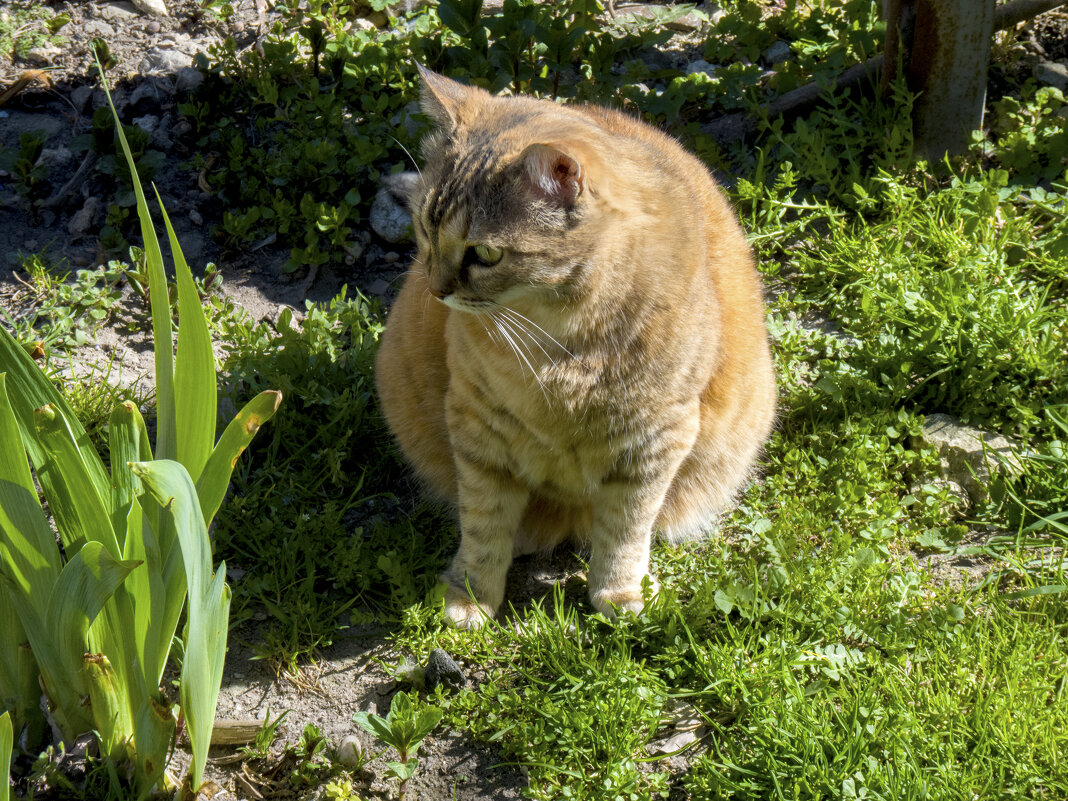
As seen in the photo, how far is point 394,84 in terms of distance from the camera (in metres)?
4.18

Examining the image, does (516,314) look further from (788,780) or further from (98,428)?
(98,428)

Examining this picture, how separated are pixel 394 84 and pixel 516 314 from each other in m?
2.33

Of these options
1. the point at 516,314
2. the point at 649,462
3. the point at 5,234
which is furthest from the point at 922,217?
the point at 5,234

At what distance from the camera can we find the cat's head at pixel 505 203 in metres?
2.08

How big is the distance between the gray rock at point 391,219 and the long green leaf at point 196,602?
2.07 meters

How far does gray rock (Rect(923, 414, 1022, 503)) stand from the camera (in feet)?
9.68

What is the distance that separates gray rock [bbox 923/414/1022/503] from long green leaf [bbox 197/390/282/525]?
2162 mm

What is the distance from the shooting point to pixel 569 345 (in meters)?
2.29

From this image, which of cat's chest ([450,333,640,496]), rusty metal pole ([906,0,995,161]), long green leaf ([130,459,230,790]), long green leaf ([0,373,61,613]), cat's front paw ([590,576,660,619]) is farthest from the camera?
rusty metal pole ([906,0,995,161])

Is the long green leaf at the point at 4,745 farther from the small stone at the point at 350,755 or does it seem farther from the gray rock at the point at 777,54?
the gray rock at the point at 777,54

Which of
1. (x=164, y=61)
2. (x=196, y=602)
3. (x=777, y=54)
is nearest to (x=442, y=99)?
(x=196, y=602)

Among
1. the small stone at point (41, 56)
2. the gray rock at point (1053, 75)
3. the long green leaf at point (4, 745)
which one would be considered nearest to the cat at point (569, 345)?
the long green leaf at point (4, 745)

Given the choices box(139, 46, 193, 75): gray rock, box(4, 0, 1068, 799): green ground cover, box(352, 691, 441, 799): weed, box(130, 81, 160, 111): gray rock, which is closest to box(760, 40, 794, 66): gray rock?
box(4, 0, 1068, 799): green ground cover

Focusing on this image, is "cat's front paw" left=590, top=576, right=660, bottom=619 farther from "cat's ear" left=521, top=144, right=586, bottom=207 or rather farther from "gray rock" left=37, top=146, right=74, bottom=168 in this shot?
"gray rock" left=37, top=146, right=74, bottom=168
